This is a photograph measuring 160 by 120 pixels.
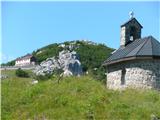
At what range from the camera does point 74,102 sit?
19234 millimetres

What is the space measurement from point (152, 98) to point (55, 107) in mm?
5139

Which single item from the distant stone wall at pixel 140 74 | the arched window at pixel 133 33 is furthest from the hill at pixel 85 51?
the distant stone wall at pixel 140 74

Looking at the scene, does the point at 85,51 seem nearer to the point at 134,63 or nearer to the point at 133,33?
the point at 133,33

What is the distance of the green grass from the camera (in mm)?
17812

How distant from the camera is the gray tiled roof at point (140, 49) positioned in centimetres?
2694

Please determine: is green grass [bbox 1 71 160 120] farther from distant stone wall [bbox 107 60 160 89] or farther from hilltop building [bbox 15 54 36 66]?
hilltop building [bbox 15 54 36 66]

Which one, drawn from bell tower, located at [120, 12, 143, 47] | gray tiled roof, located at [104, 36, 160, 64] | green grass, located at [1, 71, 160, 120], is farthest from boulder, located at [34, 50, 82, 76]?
green grass, located at [1, 71, 160, 120]

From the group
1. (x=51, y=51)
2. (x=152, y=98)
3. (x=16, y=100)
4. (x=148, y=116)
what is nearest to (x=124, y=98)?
(x=152, y=98)

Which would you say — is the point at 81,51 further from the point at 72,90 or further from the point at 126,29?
the point at 72,90

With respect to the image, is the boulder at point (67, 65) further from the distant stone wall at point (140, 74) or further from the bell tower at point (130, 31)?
the distant stone wall at point (140, 74)

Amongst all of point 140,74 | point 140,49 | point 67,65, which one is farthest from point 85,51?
point 140,74

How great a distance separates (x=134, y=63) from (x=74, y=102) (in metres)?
8.78

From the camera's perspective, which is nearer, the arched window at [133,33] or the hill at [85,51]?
the arched window at [133,33]

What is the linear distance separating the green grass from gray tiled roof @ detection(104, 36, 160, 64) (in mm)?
4141
